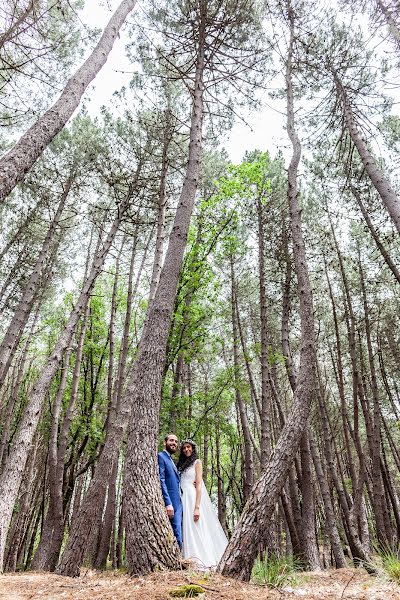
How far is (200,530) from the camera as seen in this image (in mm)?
4898

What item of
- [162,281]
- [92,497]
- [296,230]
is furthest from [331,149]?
[92,497]

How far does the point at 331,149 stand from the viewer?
1148cm

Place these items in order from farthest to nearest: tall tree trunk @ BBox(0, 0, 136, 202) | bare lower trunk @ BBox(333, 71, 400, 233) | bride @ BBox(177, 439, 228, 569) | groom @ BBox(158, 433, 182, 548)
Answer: bare lower trunk @ BBox(333, 71, 400, 233) < bride @ BBox(177, 439, 228, 569) < groom @ BBox(158, 433, 182, 548) < tall tree trunk @ BBox(0, 0, 136, 202)

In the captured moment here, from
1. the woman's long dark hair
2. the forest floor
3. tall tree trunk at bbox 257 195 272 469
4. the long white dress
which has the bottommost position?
the forest floor

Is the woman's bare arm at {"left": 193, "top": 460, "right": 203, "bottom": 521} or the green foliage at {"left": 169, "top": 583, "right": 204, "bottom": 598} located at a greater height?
the woman's bare arm at {"left": 193, "top": 460, "right": 203, "bottom": 521}

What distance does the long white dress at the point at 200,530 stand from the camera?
4688mm

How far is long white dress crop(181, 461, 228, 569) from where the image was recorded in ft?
15.4

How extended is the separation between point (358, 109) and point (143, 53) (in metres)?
5.52

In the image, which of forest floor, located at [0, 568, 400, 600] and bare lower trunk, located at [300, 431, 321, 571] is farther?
bare lower trunk, located at [300, 431, 321, 571]

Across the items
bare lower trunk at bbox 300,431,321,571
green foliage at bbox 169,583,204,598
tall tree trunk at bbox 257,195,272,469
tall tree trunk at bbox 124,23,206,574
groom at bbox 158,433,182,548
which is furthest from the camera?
tall tree trunk at bbox 257,195,272,469

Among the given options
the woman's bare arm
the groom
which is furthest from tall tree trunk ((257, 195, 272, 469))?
the groom

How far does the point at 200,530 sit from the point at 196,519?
6.7 inches

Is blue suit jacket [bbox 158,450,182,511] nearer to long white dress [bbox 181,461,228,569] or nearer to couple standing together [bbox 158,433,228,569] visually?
couple standing together [bbox 158,433,228,569]

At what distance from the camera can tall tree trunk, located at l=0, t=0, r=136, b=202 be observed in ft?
13.0
